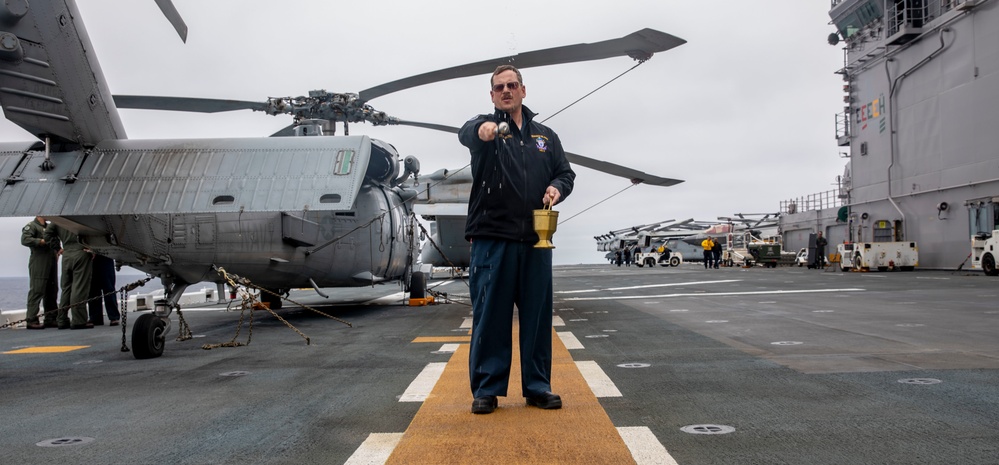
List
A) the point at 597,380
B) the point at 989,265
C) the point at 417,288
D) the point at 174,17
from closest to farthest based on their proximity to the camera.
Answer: the point at 597,380 < the point at 174,17 < the point at 417,288 < the point at 989,265

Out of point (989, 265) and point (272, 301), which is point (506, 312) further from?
point (989, 265)

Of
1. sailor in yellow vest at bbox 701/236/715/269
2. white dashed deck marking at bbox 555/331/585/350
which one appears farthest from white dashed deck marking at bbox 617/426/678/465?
sailor in yellow vest at bbox 701/236/715/269

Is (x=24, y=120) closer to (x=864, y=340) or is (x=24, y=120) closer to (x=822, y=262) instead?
(x=864, y=340)

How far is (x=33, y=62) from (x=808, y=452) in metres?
6.76

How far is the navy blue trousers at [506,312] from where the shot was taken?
4074mm

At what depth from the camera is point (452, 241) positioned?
22.6m

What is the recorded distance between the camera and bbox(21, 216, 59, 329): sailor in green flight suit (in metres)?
11.8

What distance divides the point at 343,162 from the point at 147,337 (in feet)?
8.51

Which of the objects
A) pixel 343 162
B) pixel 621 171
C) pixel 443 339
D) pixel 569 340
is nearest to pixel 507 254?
pixel 343 162

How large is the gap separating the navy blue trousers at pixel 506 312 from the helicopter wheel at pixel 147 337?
4.43 m

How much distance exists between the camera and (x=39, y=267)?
11930mm

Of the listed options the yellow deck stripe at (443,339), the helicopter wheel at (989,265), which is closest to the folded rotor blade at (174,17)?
the yellow deck stripe at (443,339)

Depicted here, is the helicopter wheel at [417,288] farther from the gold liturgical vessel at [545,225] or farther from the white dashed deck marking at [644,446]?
the white dashed deck marking at [644,446]

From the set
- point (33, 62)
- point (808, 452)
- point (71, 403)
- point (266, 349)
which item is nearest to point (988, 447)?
point (808, 452)
